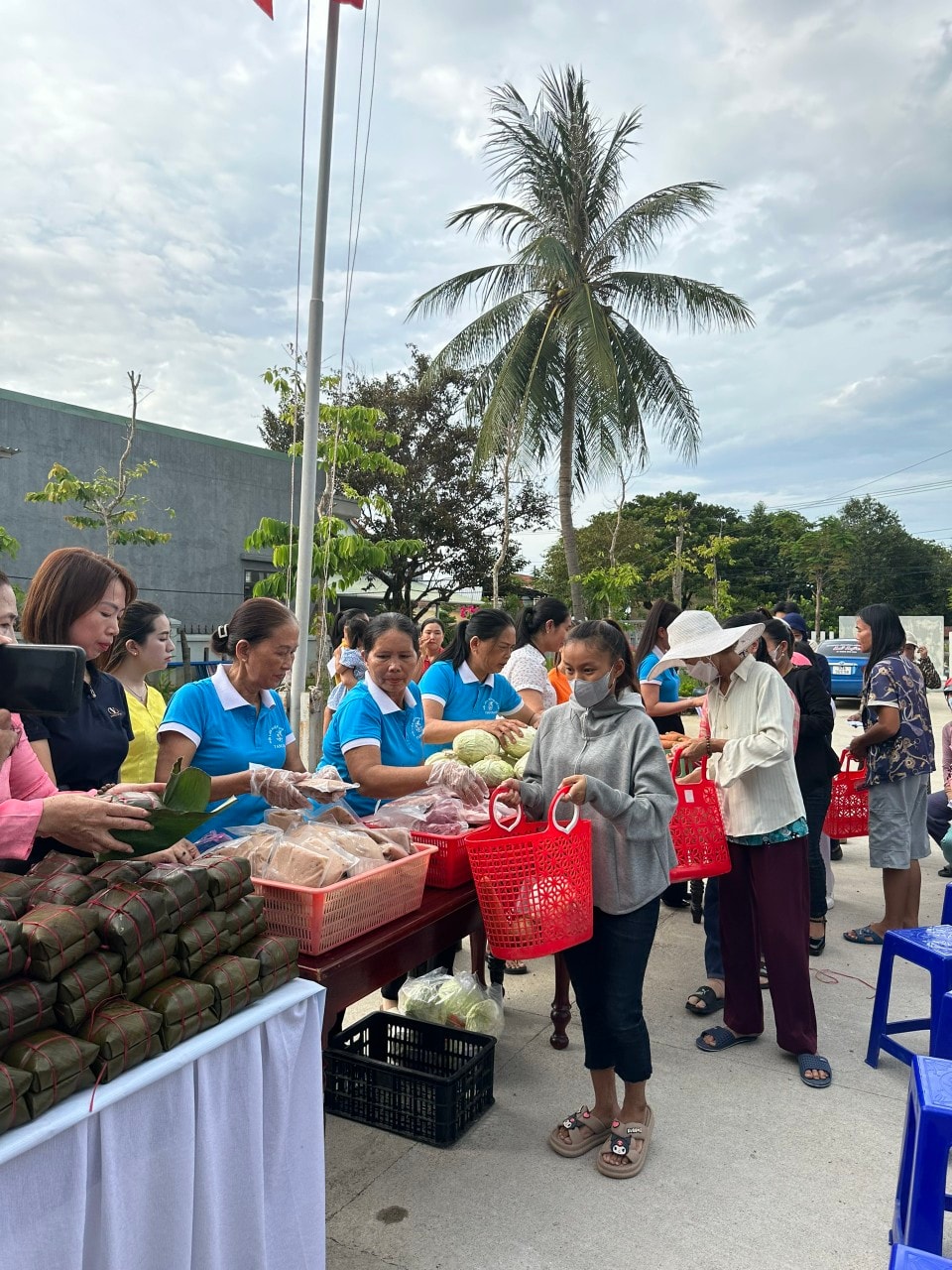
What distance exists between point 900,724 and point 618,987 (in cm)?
266

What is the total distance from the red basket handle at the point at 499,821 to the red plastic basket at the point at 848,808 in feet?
9.51

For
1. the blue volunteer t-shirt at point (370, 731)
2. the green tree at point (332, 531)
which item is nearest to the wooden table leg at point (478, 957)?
the blue volunteer t-shirt at point (370, 731)

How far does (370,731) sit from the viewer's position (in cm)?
328

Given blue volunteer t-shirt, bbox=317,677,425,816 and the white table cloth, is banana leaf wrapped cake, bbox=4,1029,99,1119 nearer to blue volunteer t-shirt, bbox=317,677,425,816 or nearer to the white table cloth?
the white table cloth

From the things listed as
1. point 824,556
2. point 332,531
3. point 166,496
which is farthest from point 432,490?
point 824,556

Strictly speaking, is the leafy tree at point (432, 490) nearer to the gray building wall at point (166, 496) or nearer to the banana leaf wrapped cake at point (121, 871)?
the gray building wall at point (166, 496)

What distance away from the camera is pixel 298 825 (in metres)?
2.57

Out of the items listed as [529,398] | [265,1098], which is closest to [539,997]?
[265,1098]

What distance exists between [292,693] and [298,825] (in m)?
3.62

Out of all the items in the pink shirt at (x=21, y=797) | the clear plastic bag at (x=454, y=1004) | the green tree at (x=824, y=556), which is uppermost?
the green tree at (x=824, y=556)

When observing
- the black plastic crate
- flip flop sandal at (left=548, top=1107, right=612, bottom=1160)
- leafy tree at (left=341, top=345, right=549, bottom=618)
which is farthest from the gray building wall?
flip flop sandal at (left=548, top=1107, right=612, bottom=1160)

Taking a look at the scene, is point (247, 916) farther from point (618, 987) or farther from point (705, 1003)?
point (705, 1003)

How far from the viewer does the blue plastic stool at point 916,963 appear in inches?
127

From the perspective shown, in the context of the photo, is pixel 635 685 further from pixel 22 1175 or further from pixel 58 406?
pixel 58 406
